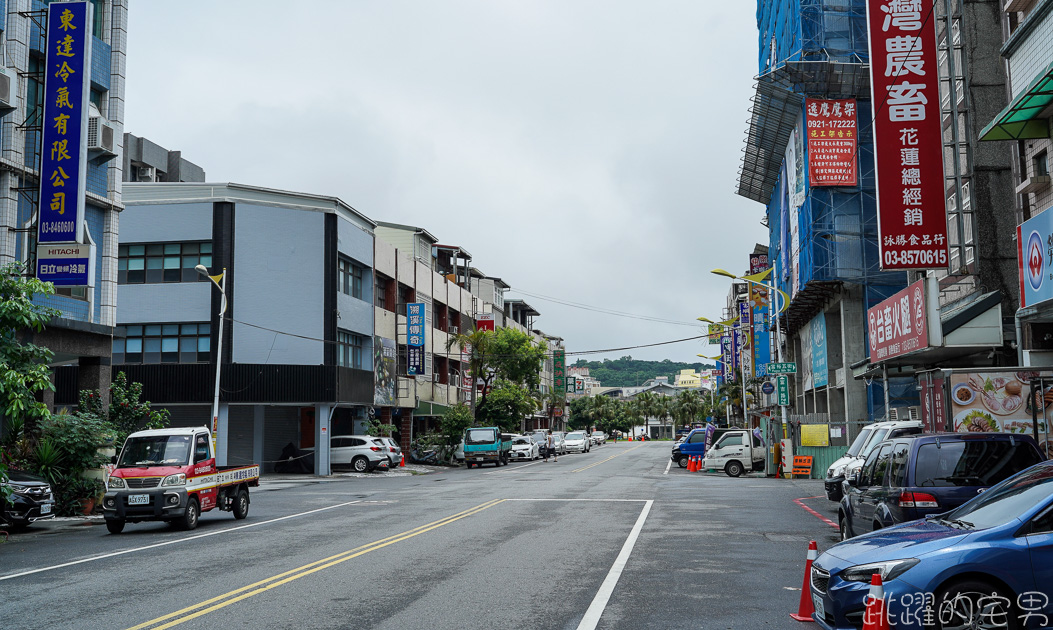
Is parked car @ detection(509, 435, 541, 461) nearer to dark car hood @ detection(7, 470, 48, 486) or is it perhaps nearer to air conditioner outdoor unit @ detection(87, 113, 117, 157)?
air conditioner outdoor unit @ detection(87, 113, 117, 157)

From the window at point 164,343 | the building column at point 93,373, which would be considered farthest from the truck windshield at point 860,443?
the window at point 164,343

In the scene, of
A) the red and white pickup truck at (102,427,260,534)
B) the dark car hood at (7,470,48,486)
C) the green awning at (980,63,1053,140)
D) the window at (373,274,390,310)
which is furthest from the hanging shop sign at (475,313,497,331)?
the green awning at (980,63,1053,140)

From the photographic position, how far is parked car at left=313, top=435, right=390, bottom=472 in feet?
140

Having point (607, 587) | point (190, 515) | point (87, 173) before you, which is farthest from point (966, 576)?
point (87, 173)

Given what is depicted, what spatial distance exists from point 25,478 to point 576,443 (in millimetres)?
59482

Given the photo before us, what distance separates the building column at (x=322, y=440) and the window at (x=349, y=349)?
9.16 feet

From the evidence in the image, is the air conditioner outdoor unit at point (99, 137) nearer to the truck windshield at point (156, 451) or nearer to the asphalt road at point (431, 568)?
the truck windshield at point (156, 451)

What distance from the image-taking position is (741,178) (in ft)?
180

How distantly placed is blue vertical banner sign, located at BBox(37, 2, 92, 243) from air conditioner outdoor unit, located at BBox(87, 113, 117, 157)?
8.98 feet

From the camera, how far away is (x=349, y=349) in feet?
149

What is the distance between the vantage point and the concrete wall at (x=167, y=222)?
40.5 metres

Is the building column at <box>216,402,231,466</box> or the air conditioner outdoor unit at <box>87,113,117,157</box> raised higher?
the air conditioner outdoor unit at <box>87,113,117,157</box>

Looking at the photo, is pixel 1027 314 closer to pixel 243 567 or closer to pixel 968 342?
pixel 968 342

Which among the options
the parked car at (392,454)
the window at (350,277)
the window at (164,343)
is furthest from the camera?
the window at (350,277)
